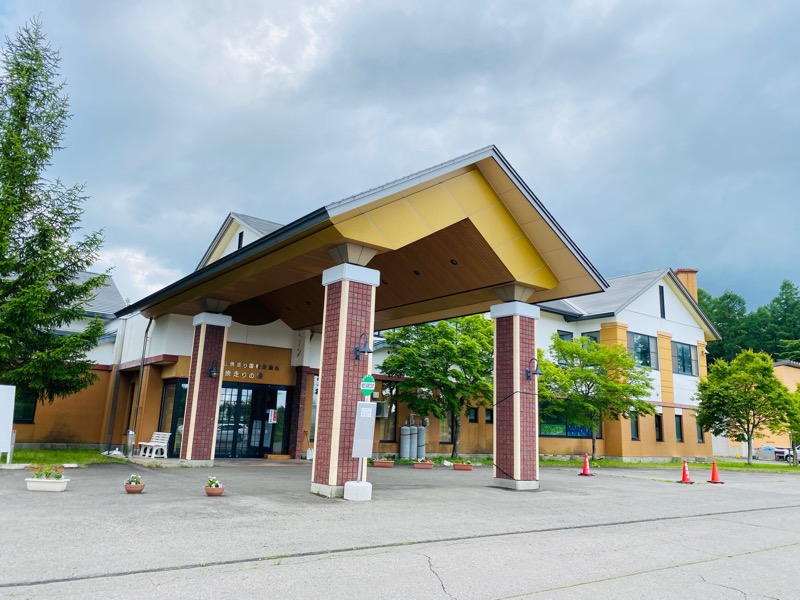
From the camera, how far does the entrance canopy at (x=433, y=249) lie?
37.9ft

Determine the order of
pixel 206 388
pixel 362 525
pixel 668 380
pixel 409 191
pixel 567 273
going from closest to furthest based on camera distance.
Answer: pixel 362 525 → pixel 409 191 → pixel 567 273 → pixel 206 388 → pixel 668 380

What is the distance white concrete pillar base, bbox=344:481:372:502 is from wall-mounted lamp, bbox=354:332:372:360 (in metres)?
2.27

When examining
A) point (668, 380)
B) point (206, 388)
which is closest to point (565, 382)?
point (668, 380)

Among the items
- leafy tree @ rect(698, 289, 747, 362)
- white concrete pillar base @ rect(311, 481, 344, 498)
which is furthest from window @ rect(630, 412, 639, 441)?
leafy tree @ rect(698, 289, 747, 362)

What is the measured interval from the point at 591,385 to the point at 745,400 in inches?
356

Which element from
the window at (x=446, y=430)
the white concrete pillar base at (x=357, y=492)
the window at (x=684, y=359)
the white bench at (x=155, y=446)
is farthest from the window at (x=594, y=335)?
the white concrete pillar base at (x=357, y=492)

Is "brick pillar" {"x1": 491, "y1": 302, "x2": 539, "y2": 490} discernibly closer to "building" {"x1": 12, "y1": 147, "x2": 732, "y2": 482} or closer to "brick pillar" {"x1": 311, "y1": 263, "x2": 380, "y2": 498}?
"building" {"x1": 12, "y1": 147, "x2": 732, "y2": 482}

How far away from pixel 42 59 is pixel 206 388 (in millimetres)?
10840

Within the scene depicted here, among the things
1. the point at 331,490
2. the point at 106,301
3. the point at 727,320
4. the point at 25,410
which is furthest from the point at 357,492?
the point at 727,320

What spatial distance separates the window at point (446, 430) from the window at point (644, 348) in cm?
1155

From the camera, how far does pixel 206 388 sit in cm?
1733

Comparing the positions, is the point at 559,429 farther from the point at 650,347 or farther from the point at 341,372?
the point at 341,372

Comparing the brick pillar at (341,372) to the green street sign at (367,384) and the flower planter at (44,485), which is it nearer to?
the green street sign at (367,384)

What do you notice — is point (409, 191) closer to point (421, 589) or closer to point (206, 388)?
point (421, 589)
